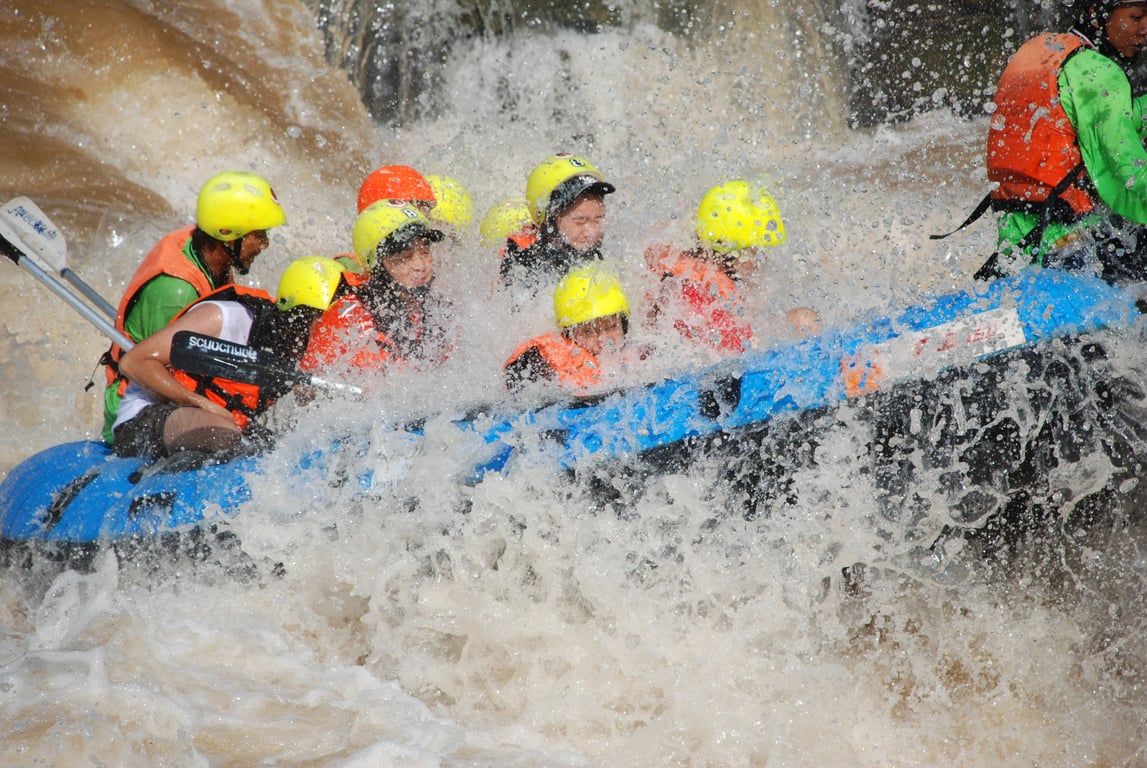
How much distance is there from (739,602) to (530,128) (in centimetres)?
540

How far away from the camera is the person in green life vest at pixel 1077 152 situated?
330 cm

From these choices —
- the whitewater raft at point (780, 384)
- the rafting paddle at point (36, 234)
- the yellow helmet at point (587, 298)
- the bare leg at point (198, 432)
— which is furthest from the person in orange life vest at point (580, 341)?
the rafting paddle at point (36, 234)

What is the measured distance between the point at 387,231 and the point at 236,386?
873 millimetres

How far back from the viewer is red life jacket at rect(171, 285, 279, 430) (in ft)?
13.7

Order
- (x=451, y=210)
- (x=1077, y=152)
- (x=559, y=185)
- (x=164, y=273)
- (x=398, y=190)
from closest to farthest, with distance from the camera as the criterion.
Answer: (x=1077, y=152) → (x=164, y=273) → (x=559, y=185) → (x=398, y=190) → (x=451, y=210)

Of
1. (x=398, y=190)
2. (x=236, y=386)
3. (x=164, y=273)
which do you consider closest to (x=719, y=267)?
(x=398, y=190)

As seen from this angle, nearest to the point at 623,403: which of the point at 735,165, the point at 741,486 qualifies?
the point at 741,486

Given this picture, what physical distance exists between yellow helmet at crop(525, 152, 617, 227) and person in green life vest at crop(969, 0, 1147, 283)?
5.10 ft

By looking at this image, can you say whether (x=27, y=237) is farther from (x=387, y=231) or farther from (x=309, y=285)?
(x=387, y=231)

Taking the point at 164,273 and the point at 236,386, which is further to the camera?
the point at 164,273

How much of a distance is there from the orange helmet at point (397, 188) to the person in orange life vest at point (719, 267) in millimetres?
1490

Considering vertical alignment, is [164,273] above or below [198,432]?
above

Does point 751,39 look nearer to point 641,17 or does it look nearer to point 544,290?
point 641,17

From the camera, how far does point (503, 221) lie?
5.36 m
